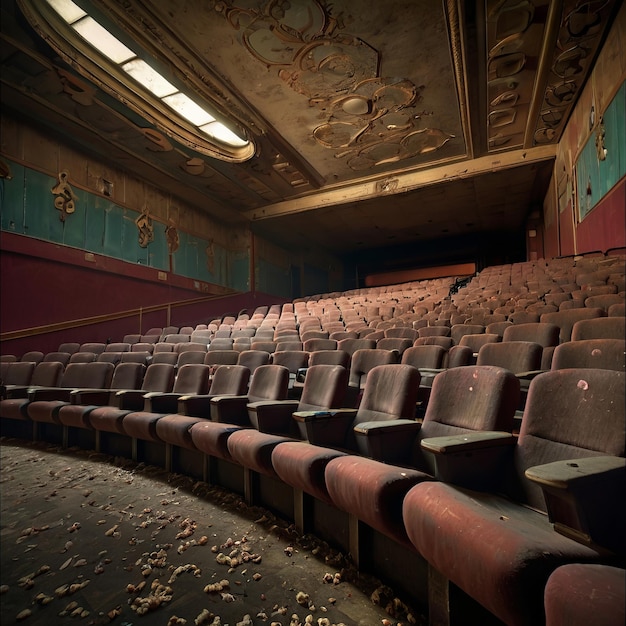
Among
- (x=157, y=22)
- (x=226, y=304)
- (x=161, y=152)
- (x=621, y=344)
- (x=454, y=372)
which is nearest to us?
(x=621, y=344)

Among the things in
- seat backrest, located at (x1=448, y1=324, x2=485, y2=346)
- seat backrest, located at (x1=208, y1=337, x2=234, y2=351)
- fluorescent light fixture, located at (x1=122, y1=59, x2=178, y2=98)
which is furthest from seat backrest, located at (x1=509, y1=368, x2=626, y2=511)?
fluorescent light fixture, located at (x1=122, y1=59, x2=178, y2=98)

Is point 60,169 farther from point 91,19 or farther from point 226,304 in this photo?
point 226,304

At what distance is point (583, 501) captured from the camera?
227 mm

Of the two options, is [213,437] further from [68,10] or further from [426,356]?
[68,10]

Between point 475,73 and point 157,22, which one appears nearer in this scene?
point 157,22

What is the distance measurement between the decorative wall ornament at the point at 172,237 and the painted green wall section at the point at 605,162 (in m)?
2.22

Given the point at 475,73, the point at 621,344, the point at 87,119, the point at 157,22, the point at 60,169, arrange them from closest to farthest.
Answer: the point at 621,344 → the point at 157,22 → the point at 475,73 → the point at 87,119 → the point at 60,169

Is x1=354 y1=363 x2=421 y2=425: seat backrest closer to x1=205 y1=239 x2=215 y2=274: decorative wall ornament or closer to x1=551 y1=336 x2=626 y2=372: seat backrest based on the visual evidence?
x1=551 y1=336 x2=626 y2=372: seat backrest

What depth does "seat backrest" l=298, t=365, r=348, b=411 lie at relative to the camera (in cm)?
58

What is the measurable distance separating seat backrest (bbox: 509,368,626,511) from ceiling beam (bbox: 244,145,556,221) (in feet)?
7.68

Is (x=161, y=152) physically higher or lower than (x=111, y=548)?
higher

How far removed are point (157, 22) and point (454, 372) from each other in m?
1.55

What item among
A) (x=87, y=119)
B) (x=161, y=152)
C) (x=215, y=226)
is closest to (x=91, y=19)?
(x=87, y=119)

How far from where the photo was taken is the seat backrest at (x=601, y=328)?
0.31 metres
